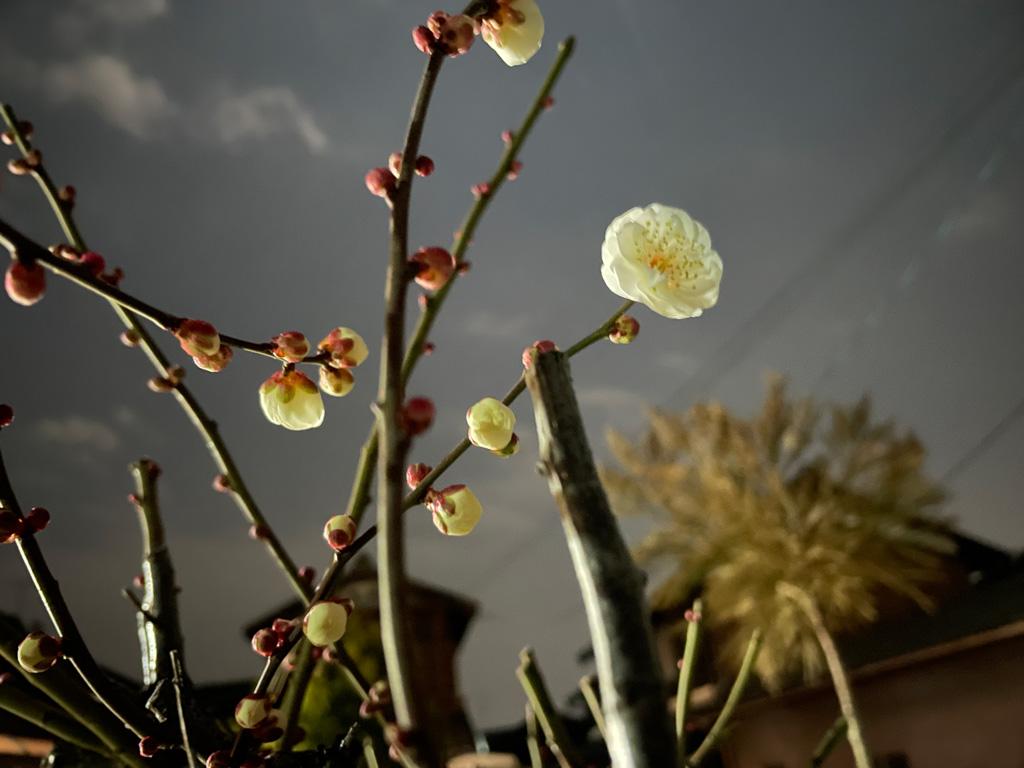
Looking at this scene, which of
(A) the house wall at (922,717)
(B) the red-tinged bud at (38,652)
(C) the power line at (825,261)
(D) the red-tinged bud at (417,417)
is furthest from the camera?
(C) the power line at (825,261)

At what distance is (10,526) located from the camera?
258mm

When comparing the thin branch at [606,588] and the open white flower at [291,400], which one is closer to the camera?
the thin branch at [606,588]

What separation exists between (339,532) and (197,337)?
97mm

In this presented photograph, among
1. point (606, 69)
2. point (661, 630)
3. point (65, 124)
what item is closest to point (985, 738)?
point (661, 630)

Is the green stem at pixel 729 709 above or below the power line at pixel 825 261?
below

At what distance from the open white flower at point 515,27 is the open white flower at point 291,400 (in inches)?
6.5

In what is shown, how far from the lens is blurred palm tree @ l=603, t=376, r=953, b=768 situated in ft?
7.41

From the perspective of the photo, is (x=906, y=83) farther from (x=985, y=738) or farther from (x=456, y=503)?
(x=456, y=503)

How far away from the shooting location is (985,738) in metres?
1.99

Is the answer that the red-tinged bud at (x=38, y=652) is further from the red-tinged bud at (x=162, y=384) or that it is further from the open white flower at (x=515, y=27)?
the open white flower at (x=515, y=27)

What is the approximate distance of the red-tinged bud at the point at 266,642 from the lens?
0.28 m

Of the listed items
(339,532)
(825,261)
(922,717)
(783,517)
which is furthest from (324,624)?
(825,261)

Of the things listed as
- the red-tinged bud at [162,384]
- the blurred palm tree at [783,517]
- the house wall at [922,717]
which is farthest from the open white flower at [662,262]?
the blurred palm tree at [783,517]

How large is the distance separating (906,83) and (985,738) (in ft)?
12.5
